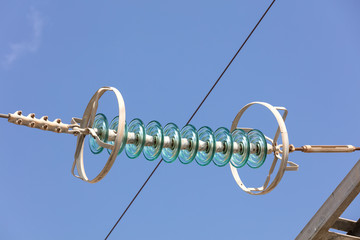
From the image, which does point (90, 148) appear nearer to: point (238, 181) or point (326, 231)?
point (238, 181)

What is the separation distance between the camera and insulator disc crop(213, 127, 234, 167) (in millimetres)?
7293

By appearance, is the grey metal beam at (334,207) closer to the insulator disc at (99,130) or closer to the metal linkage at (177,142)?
the metal linkage at (177,142)

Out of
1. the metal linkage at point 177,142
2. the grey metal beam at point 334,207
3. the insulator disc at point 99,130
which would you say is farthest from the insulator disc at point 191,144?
the grey metal beam at point 334,207

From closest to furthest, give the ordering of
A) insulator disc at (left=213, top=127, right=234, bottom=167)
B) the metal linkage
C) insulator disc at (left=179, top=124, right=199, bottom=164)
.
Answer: the metal linkage → insulator disc at (left=179, top=124, right=199, bottom=164) → insulator disc at (left=213, top=127, right=234, bottom=167)

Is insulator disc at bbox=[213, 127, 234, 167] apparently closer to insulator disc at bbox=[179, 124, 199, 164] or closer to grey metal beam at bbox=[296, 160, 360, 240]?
insulator disc at bbox=[179, 124, 199, 164]

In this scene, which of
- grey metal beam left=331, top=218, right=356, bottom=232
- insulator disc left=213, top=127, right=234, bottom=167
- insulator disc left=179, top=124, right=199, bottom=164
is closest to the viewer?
insulator disc left=179, top=124, right=199, bottom=164

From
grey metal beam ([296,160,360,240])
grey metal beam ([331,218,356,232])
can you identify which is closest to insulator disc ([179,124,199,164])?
grey metal beam ([296,160,360,240])

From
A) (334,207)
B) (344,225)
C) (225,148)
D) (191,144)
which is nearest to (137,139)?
(191,144)

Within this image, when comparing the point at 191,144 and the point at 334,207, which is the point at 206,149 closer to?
the point at 191,144

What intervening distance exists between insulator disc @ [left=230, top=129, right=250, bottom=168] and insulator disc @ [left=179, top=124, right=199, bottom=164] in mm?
435

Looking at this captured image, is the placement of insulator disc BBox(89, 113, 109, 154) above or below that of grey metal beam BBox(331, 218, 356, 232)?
above

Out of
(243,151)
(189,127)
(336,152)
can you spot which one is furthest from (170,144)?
(336,152)

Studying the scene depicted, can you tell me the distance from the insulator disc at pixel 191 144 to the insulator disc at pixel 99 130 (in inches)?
28.0

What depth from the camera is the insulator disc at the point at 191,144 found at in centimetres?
709
